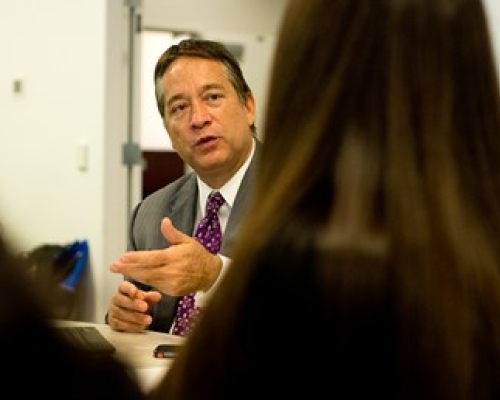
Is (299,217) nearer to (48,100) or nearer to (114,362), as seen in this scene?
(114,362)

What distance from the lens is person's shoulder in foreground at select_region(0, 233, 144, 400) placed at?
0.35m

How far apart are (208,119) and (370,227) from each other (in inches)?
57.8

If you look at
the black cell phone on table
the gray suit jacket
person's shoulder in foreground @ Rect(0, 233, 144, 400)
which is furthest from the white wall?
person's shoulder in foreground @ Rect(0, 233, 144, 400)

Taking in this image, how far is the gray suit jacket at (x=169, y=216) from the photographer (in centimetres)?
199

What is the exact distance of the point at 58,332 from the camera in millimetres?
373

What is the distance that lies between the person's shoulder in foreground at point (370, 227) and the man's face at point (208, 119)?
1323mm

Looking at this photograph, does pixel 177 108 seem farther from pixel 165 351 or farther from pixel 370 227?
pixel 370 227

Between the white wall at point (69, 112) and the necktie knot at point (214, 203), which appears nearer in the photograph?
the necktie knot at point (214, 203)

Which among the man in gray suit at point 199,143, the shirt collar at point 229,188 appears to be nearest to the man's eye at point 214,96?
the man in gray suit at point 199,143

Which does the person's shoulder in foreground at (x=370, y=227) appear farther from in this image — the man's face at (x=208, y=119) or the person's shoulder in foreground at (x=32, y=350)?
the man's face at (x=208, y=119)

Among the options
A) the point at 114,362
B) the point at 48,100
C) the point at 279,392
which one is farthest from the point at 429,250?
the point at 48,100

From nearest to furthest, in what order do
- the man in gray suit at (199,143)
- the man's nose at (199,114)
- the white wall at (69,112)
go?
the man in gray suit at (199,143) → the man's nose at (199,114) → the white wall at (69,112)

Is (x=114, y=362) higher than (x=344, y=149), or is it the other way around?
(x=344, y=149)

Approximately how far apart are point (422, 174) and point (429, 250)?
69 millimetres
